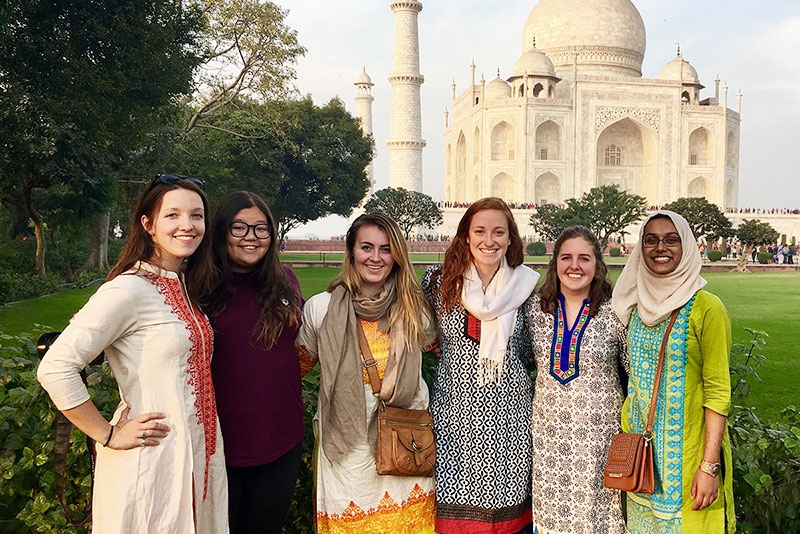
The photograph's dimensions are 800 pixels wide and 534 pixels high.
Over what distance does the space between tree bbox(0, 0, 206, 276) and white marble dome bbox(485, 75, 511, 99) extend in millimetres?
26907

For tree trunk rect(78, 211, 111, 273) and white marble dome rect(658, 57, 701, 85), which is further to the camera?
white marble dome rect(658, 57, 701, 85)

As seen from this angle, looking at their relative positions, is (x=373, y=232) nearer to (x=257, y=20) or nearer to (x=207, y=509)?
(x=207, y=509)

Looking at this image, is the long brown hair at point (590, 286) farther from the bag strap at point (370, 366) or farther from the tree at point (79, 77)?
the tree at point (79, 77)

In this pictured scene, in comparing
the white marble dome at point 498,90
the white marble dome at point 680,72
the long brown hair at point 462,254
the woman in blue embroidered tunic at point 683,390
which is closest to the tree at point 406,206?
the white marble dome at point 498,90

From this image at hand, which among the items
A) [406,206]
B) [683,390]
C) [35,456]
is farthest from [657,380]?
[406,206]

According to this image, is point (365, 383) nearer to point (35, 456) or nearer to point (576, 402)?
point (576, 402)

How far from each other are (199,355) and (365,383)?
600mm

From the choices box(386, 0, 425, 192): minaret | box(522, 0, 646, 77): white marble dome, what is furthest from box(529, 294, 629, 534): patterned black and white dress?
box(522, 0, 646, 77): white marble dome

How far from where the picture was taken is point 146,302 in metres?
1.91

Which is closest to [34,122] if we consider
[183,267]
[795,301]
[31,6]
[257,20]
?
[31,6]

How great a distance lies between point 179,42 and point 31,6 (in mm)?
2851

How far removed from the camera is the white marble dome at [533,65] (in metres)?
34.1

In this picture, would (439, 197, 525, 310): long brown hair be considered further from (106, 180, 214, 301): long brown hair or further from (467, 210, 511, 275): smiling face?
(106, 180, 214, 301): long brown hair

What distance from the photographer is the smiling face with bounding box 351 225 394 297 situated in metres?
2.37
